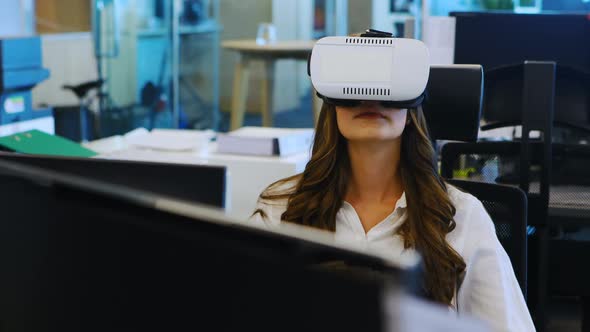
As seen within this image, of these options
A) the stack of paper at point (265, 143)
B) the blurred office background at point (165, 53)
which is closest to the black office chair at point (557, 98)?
the stack of paper at point (265, 143)

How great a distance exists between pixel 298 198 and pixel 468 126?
48 cm

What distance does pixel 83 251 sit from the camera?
69cm

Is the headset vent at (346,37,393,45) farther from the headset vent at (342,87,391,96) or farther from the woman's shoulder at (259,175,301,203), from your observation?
the woman's shoulder at (259,175,301,203)

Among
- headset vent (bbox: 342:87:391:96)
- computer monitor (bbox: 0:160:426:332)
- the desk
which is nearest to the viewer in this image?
computer monitor (bbox: 0:160:426:332)

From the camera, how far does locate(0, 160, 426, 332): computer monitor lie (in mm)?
505

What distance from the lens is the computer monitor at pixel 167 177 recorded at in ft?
3.87

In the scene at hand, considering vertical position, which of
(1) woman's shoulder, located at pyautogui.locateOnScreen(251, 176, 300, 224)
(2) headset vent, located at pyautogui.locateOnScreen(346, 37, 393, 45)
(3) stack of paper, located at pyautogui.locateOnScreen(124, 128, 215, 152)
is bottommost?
(3) stack of paper, located at pyautogui.locateOnScreen(124, 128, 215, 152)

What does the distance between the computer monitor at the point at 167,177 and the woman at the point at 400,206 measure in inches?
19.4

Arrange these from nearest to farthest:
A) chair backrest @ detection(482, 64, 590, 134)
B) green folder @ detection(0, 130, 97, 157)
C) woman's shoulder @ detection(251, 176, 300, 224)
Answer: woman's shoulder @ detection(251, 176, 300, 224) → green folder @ detection(0, 130, 97, 157) → chair backrest @ detection(482, 64, 590, 134)

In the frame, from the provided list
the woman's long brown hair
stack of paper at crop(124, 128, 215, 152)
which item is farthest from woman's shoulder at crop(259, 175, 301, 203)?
stack of paper at crop(124, 128, 215, 152)

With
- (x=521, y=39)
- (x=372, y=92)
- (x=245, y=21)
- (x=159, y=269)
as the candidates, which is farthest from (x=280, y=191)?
(x=245, y=21)

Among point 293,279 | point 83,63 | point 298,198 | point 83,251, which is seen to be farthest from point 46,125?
point 83,63

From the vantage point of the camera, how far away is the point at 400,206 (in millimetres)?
1716

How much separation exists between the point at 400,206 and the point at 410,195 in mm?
30
